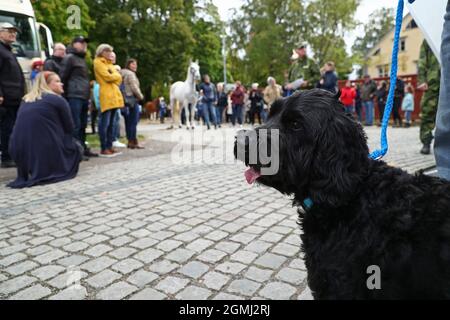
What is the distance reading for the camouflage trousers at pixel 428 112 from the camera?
670 centimetres

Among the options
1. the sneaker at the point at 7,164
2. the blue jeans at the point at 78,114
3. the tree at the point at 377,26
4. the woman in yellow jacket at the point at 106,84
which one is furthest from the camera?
the tree at the point at 377,26

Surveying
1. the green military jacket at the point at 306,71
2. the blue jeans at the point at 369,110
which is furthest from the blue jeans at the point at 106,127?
the blue jeans at the point at 369,110

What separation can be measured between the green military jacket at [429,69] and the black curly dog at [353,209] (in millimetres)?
5903

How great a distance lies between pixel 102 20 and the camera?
2838cm

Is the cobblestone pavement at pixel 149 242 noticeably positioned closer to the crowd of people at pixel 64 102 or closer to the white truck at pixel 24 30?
the crowd of people at pixel 64 102

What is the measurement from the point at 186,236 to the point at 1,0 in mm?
9902

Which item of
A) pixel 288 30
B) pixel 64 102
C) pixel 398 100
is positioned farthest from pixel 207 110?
pixel 288 30

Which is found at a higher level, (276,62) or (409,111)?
(276,62)

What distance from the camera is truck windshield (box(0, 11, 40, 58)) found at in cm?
996
